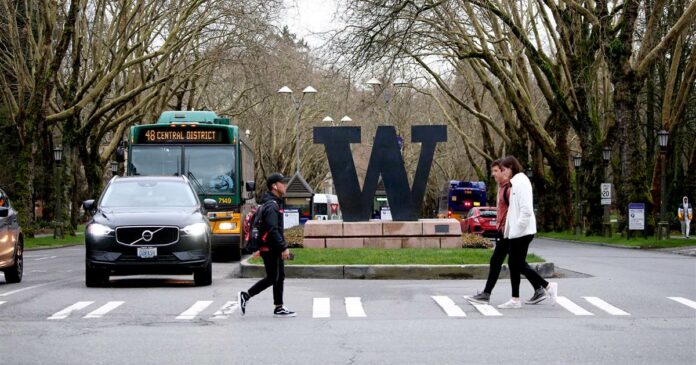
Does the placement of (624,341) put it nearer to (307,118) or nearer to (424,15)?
(424,15)

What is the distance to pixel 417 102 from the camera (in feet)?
268

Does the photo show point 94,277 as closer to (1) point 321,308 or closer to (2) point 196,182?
(1) point 321,308

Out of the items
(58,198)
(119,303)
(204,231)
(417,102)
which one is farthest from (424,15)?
(417,102)

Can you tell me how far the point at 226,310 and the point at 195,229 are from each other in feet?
12.8

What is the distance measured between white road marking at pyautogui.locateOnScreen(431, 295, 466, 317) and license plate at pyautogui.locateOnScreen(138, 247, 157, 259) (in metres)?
4.39

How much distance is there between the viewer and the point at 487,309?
549 inches

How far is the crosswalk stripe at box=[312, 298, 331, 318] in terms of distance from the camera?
13.5 m

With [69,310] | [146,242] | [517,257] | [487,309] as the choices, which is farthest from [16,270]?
[517,257]

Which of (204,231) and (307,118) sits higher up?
(307,118)

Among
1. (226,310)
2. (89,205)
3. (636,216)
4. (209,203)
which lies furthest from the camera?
(636,216)

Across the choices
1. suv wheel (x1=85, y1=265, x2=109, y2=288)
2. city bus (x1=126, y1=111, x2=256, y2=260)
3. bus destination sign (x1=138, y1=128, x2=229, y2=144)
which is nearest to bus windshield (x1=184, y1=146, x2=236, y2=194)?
city bus (x1=126, y1=111, x2=256, y2=260)

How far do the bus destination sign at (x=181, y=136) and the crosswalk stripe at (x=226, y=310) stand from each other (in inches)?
470

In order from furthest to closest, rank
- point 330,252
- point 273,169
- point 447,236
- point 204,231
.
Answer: point 273,169
point 447,236
point 330,252
point 204,231

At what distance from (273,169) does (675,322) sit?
66148 mm
